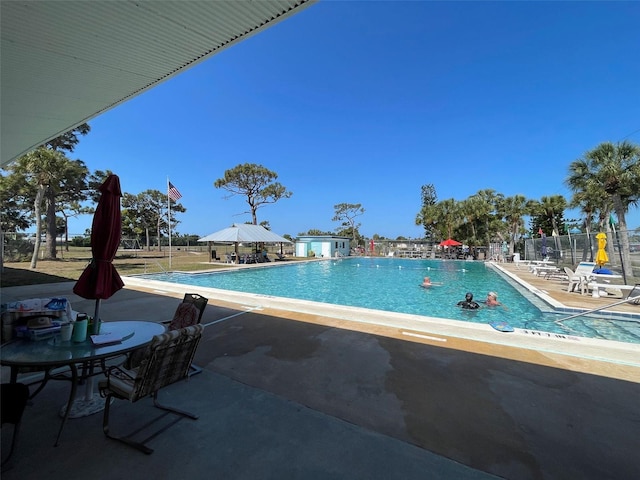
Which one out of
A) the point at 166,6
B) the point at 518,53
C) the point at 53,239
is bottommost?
the point at 53,239

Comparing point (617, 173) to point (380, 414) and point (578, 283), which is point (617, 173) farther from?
point (380, 414)

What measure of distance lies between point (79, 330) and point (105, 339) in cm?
22

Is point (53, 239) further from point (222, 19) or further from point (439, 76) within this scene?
point (439, 76)

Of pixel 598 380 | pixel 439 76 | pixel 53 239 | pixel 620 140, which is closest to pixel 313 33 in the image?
pixel 439 76

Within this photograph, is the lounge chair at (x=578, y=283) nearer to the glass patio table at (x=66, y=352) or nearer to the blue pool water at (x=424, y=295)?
the blue pool water at (x=424, y=295)

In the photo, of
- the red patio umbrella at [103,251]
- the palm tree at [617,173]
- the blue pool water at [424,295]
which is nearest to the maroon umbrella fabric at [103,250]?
the red patio umbrella at [103,251]

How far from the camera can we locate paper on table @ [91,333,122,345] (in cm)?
226

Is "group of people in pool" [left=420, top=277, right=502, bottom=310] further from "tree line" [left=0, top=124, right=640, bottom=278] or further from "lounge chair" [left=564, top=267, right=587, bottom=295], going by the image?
"tree line" [left=0, top=124, right=640, bottom=278]

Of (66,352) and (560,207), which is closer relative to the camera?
(66,352)

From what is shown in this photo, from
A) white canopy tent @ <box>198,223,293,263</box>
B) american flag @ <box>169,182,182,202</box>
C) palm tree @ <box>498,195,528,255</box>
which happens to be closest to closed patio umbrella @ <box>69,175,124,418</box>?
american flag @ <box>169,182,182,202</box>

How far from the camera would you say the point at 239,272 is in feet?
53.8

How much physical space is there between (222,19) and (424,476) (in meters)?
4.17

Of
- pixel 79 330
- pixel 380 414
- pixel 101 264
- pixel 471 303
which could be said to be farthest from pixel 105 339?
pixel 471 303

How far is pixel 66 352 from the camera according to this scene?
6.81 ft
